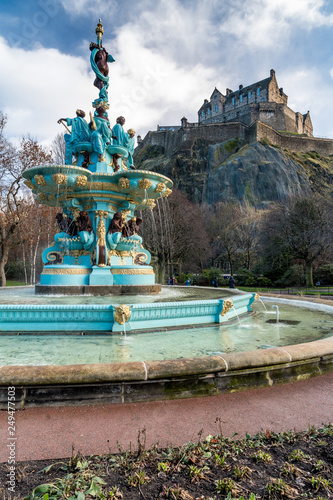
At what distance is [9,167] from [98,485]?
1019 inches

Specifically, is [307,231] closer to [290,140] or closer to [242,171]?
[242,171]

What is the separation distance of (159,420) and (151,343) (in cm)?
233

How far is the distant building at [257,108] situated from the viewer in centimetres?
7862

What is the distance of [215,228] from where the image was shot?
156 feet

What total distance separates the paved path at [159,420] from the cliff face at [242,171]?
59118 mm

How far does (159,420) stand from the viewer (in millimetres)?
2857

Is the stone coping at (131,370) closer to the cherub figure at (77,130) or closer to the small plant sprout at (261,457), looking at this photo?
the small plant sprout at (261,457)

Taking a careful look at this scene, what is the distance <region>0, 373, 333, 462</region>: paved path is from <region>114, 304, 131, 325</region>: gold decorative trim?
101 inches

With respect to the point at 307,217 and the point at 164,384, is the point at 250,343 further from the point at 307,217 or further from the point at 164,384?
the point at 307,217

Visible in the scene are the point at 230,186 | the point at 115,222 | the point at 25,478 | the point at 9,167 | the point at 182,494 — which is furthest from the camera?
the point at 230,186

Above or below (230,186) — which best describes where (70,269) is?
below

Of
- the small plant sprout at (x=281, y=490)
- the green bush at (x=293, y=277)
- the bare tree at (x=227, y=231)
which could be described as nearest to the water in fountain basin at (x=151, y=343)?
the small plant sprout at (x=281, y=490)

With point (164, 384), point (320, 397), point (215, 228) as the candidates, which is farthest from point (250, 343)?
point (215, 228)

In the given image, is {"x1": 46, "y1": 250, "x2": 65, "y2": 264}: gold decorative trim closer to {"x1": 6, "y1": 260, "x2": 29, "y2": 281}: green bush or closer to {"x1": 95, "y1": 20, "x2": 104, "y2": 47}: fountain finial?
{"x1": 95, "y1": 20, "x2": 104, "y2": 47}: fountain finial
